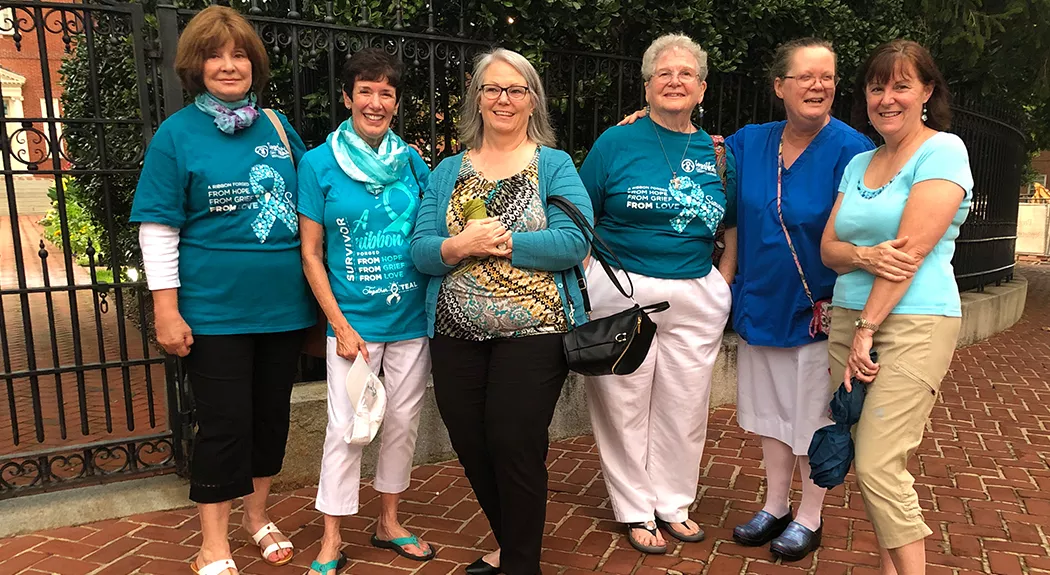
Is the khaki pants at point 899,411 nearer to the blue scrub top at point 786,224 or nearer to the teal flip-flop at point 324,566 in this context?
the blue scrub top at point 786,224

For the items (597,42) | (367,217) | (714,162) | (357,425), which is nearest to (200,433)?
(357,425)

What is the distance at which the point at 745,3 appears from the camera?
479 centimetres

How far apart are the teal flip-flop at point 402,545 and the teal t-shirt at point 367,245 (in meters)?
0.99

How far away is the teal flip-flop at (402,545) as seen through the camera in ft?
10.4

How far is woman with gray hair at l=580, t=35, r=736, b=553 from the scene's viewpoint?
3008 mm

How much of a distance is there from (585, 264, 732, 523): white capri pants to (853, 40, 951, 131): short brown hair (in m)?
1.06

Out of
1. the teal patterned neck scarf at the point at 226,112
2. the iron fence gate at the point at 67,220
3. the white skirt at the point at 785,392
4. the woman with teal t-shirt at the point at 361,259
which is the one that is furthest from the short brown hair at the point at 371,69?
the white skirt at the point at 785,392

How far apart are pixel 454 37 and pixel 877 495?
3.24 meters

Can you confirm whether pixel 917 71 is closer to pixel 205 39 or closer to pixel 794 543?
pixel 794 543

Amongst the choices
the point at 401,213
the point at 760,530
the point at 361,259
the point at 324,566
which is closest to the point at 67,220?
the point at 361,259

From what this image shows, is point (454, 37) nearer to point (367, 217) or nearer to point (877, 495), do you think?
point (367, 217)

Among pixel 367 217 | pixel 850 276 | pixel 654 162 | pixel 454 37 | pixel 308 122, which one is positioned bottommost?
pixel 850 276

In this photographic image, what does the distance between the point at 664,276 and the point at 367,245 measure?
1.26 metres

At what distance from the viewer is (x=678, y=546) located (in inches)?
129
